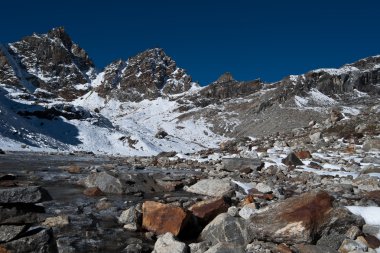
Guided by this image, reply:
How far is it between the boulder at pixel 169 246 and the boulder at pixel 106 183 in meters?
7.59

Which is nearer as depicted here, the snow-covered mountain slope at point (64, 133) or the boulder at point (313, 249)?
the boulder at point (313, 249)

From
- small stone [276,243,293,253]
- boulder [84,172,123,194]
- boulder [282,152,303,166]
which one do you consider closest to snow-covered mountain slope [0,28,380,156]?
boulder [282,152,303,166]

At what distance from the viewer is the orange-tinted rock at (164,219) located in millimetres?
9703

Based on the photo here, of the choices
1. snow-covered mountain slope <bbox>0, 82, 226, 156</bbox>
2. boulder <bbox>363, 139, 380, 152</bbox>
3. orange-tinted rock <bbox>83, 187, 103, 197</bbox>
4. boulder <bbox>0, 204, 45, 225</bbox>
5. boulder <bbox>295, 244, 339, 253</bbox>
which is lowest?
boulder <bbox>295, 244, 339, 253</bbox>

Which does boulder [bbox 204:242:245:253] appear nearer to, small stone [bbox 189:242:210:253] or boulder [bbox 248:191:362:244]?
small stone [bbox 189:242:210:253]

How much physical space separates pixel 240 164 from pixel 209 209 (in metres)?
12.9

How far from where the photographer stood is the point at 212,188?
53.4 ft

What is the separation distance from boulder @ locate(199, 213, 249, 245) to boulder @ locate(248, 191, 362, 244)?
8.2 inches

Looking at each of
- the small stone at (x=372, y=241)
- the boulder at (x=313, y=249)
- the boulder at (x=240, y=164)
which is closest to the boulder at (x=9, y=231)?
the boulder at (x=313, y=249)

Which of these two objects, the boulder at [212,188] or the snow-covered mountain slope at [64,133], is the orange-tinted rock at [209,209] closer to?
the boulder at [212,188]

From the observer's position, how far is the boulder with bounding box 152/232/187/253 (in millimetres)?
8062

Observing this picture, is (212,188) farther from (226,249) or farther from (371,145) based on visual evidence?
(371,145)

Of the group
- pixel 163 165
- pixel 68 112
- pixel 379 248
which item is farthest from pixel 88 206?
pixel 68 112

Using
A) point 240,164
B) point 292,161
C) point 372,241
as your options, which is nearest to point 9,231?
point 372,241
